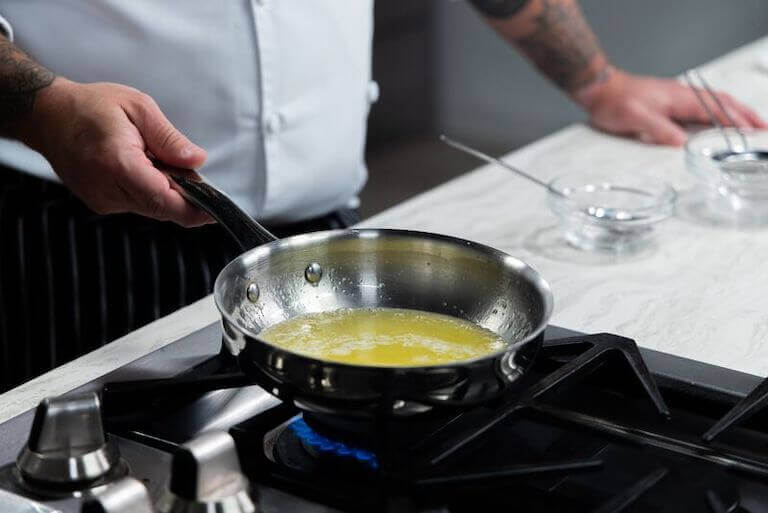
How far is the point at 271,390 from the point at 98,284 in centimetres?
89

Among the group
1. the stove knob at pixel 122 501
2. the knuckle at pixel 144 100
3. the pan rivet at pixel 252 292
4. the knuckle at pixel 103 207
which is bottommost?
the knuckle at pixel 103 207

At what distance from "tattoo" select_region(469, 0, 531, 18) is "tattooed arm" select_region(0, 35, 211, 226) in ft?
2.68

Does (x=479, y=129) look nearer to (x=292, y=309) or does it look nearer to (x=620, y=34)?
(x=620, y=34)

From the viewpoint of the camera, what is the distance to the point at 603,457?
31.0 inches

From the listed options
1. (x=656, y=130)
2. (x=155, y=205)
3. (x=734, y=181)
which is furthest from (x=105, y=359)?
(x=656, y=130)

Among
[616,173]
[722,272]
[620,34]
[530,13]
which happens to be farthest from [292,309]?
[620,34]

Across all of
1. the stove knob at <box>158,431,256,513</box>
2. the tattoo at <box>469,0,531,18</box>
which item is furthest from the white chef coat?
the stove knob at <box>158,431,256,513</box>

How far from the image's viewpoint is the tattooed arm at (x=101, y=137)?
1.04 meters

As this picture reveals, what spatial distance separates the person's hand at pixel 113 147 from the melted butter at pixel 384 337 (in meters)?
0.22

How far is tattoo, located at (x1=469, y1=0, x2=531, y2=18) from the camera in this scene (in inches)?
73.4

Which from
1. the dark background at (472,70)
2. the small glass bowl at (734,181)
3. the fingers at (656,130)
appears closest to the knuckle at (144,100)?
the small glass bowl at (734,181)

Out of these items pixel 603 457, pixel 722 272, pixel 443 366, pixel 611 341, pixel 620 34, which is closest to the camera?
pixel 443 366

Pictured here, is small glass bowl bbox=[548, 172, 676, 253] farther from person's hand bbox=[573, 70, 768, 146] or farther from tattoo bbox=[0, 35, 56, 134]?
tattoo bbox=[0, 35, 56, 134]

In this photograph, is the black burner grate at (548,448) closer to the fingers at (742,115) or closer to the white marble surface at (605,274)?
the white marble surface at (605,274)
